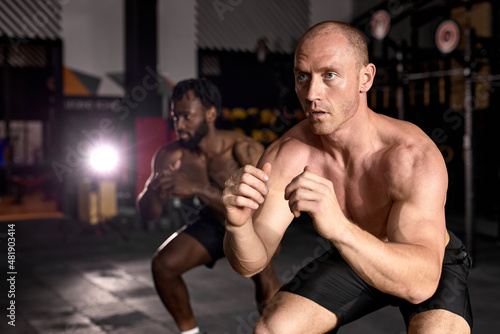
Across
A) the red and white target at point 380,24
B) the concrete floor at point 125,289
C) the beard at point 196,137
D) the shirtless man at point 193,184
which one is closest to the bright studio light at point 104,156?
the concrete floor at point 125,289

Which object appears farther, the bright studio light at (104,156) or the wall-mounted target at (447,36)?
the bright studio light at (104,156)

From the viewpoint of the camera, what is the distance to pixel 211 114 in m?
3.22

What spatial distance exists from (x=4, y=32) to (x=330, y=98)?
28.4 ft

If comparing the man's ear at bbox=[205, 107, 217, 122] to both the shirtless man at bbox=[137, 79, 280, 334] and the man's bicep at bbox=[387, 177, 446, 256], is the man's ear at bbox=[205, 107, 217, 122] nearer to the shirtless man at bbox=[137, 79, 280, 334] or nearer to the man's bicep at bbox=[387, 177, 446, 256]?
the shirtless man at bbox=[137, 79, 280, 334]

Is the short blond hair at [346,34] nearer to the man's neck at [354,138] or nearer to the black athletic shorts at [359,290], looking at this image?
the man's neck at [354,138]

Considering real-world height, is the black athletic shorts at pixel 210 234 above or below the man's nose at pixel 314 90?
below

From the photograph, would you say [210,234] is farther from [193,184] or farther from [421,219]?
[421,219]

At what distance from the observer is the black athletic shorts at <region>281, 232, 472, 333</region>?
1.80 metres

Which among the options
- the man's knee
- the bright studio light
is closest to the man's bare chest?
the man's knee

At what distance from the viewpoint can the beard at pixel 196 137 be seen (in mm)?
3180

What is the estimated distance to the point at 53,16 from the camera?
9.27m

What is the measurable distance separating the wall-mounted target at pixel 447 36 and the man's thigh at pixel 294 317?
507 centimetres

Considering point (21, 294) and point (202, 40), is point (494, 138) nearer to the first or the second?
point (202, 40)

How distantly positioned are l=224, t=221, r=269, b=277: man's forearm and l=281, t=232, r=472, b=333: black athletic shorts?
0.21 m
